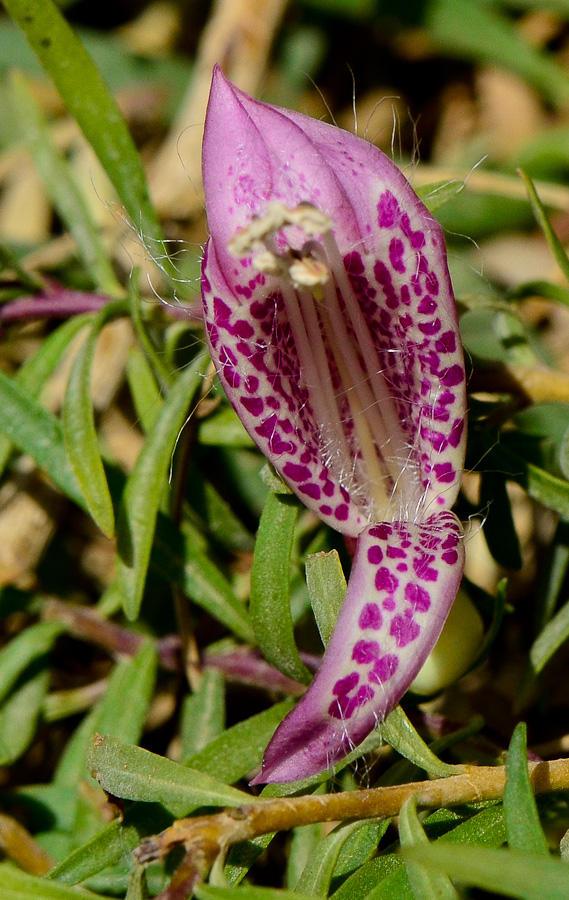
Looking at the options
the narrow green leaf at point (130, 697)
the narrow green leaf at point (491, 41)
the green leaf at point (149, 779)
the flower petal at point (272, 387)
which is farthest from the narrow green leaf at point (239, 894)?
the narrow green leaf at point (491, 41)

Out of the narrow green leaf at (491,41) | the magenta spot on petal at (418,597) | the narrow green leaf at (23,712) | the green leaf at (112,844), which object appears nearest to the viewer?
the magenta spot on petal at (418,597)

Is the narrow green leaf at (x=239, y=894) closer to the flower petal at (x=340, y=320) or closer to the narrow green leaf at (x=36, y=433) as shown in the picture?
the flower petal at (x=340, y=320)

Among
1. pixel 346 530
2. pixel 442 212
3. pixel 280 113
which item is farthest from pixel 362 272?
pixel 442 212

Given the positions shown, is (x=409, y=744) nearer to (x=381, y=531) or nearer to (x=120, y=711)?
(x=381, y=531)

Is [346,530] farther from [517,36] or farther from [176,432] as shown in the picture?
[517,36]

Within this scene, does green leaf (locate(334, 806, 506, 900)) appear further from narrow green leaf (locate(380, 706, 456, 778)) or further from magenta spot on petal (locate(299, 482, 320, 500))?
magenta spot on petal (locate(299, 482, 320, 500))

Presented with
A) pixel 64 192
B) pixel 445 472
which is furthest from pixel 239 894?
pixel 64 192
